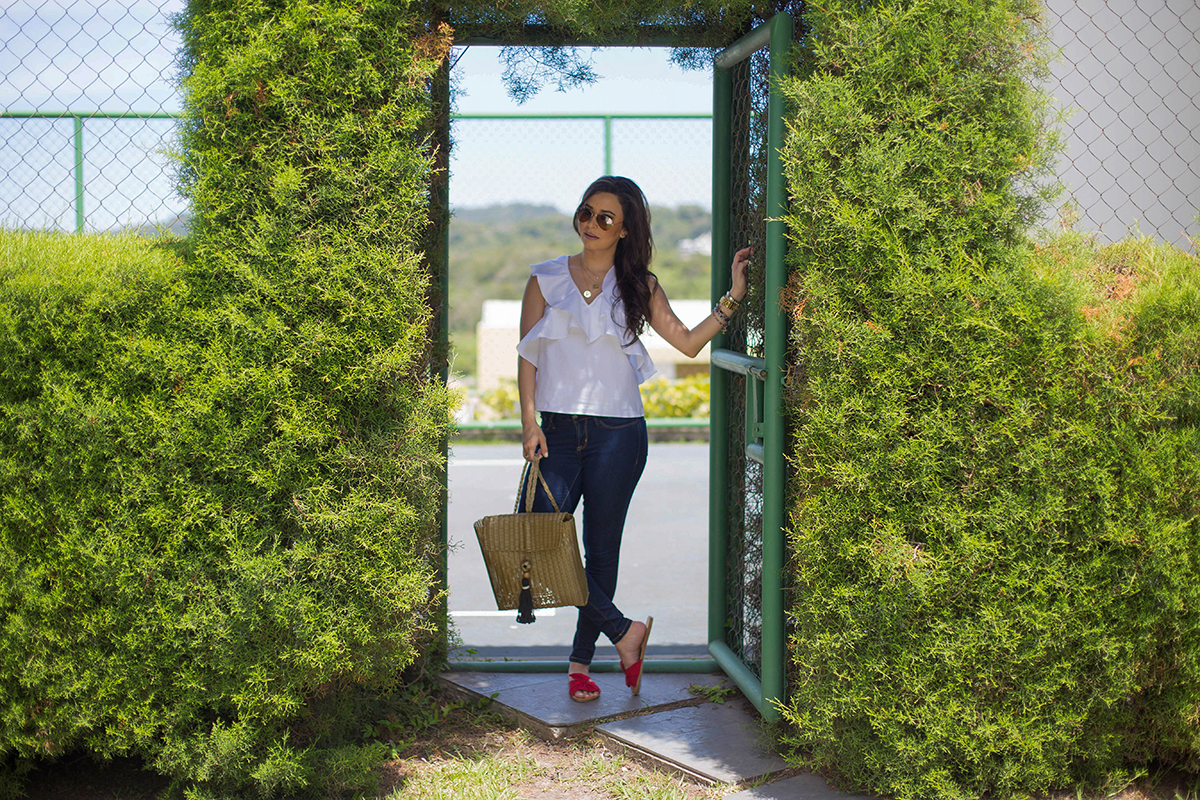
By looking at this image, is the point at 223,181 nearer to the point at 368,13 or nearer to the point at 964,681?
the point at 368,13

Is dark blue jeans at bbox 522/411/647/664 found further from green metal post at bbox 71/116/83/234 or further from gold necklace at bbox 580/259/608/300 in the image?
green metal post at bbox 71/116/83/234

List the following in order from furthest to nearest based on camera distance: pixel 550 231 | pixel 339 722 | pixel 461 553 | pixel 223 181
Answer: pixel 550 231
pixel 461 553
pixel 339 722
pixel 223 181

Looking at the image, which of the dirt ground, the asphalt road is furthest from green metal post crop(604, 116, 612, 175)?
the dirt ground

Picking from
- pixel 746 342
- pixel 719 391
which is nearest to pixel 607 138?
pixel 719 391

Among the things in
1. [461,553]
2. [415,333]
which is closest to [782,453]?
[415,333]

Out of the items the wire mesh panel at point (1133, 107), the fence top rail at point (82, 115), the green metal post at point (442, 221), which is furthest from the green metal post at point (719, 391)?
the wire mesh panel at point (1133, 107)

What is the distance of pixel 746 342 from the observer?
11.1 ft

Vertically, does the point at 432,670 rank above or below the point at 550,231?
below

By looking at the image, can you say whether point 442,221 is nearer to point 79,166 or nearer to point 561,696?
point 561,696

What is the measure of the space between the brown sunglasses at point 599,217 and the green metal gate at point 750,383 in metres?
0.51

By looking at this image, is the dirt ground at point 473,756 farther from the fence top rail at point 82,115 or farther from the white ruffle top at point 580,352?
the fence top rail at point 82,115

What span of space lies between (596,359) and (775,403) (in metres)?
0.74

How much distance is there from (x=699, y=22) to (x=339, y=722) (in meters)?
2.75

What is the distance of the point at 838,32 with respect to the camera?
97.7 inches
